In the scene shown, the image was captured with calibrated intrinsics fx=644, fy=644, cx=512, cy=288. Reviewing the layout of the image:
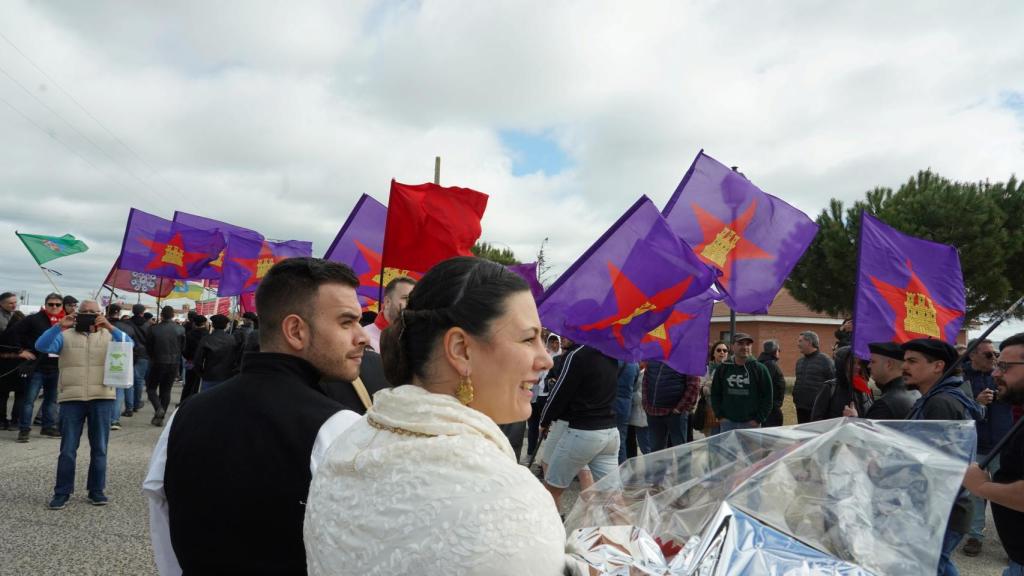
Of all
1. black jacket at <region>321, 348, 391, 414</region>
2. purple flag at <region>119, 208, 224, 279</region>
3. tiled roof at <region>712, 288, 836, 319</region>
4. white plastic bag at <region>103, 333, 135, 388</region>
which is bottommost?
white plastic bag at <region>103, 333, 135, 388</region>

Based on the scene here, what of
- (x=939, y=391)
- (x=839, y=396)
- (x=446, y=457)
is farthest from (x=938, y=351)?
(x=446, y=457)

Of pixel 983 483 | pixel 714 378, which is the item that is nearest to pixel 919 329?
pixel 714 378

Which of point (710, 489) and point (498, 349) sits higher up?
point (498, 349)

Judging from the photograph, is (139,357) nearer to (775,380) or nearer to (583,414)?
(583,414)

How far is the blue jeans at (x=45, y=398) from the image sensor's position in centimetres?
866

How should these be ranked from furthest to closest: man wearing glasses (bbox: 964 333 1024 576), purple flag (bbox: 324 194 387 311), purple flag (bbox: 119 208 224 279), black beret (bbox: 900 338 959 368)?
1. purple flag (bbox: 119 208 224 279)
2. purple flag (bbox: 324 194 387 311)
3. black beret (bbox: 900 338 959 368)
4. man wearing glasses (bbox: 964 333 1024 576)

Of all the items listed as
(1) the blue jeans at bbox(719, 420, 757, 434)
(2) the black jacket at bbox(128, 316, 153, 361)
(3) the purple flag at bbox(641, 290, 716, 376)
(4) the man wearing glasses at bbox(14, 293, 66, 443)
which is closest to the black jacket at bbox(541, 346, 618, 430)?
(3) the purple flag at bbox(641, 290, 716, 376)

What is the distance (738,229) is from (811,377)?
9.53 ft

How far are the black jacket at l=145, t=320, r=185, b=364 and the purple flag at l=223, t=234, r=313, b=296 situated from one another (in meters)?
1.67

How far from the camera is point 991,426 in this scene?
18.2 ft

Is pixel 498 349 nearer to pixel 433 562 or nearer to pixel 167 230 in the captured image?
pixel 433 562

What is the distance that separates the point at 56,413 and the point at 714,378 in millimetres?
9216

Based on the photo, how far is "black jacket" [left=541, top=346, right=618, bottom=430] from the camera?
531 cm

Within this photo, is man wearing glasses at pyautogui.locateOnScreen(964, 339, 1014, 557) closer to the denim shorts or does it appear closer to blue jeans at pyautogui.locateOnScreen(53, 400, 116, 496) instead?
the denim shorts
